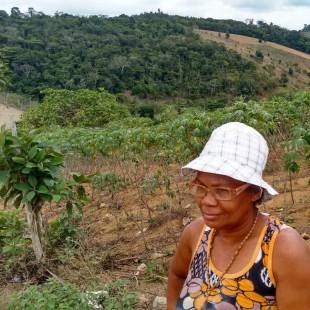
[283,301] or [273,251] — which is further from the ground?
[273,251]

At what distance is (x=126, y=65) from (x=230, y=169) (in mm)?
43088

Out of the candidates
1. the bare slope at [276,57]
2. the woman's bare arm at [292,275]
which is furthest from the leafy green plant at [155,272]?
the bare slope at [276,57]

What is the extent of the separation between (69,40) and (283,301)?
53006mm

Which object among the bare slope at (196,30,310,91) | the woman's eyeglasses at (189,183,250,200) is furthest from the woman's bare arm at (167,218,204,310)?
the bare slope at (196,30,310,91)

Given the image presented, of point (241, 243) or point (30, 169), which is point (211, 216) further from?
point (30, 169)

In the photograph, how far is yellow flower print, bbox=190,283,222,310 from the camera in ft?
4.61

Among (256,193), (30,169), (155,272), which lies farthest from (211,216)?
(155,272)

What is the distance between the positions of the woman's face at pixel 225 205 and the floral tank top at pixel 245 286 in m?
0.09

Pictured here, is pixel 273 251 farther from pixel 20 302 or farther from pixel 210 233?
pixel 20 302

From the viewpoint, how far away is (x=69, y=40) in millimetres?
51344

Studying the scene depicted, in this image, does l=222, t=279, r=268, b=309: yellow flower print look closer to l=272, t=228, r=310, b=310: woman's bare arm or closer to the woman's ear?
l=272, t=228, r=310, b=310: woman's bare arm

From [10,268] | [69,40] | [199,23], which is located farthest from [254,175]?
[199,23]

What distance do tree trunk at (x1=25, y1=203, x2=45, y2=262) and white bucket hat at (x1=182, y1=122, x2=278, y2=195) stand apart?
89.2 inches

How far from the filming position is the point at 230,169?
1.34 meters
